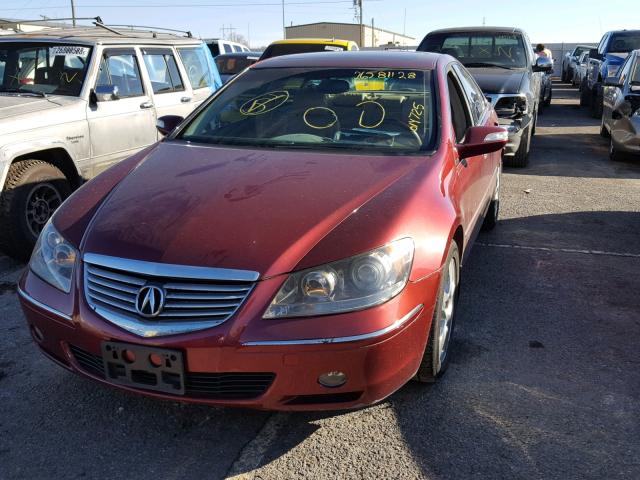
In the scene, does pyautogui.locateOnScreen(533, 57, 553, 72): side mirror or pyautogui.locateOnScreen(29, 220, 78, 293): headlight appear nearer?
pyautogui.locateOnScreen(29, 220, 78, 293): headlight

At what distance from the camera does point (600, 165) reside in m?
9.27

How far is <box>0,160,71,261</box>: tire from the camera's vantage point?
4.77 meters

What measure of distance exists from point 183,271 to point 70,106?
357cm

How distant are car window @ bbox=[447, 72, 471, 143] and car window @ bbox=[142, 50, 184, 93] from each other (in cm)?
347

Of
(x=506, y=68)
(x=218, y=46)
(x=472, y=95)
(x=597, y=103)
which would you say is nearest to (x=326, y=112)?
(x=472, y=95)

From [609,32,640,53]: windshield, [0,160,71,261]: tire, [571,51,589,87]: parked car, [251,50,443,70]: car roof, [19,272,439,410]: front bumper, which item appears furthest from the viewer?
[571,51,589,87]: parked car

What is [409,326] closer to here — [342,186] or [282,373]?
[282,373]

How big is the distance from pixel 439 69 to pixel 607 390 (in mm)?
2131

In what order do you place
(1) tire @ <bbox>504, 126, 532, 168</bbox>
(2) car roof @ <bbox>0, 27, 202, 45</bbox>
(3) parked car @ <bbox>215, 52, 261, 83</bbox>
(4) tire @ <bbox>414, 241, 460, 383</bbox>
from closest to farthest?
1. (4) tire @ <bbox>414, 241, 460, 383</bbox>
2. (2) car roof @ <bbox>0, 27, 202, 45</bbox>
3. (1) tire @ <bbox>504, 126, 532, 168</bbox>
4. (3) parked car @ <bbox>215, 52, 261, 83</bbox>

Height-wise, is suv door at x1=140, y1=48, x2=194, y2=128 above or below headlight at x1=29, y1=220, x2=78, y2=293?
above

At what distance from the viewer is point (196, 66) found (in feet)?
24.1

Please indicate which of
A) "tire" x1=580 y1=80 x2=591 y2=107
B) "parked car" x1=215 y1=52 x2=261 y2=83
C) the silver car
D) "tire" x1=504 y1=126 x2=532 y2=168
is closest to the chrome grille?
the silver car

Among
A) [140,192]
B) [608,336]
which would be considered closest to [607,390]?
[608,336]

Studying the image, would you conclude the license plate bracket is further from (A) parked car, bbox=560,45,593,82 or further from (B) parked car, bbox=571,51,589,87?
(A) parked car, bbox=560,45,593,82
